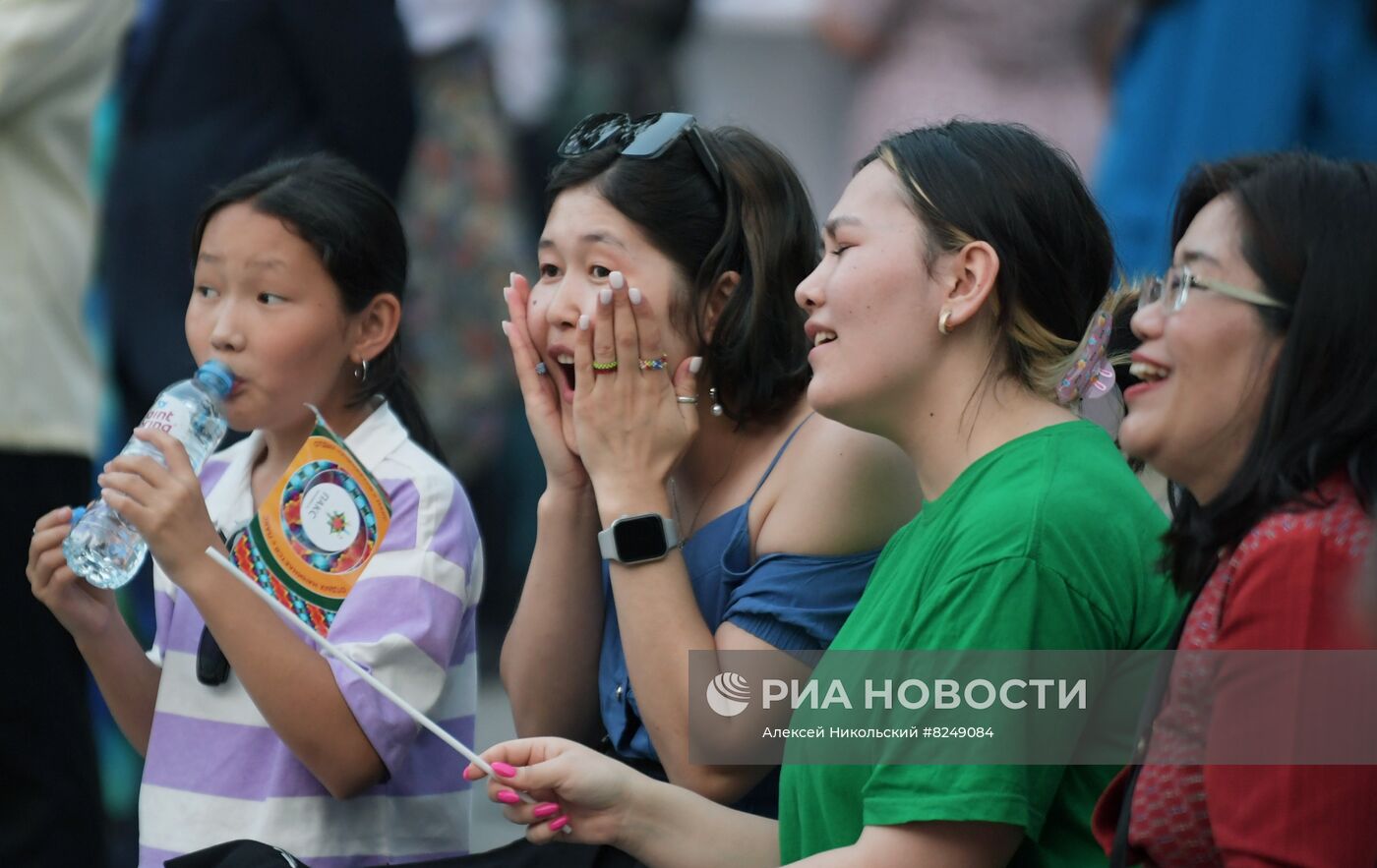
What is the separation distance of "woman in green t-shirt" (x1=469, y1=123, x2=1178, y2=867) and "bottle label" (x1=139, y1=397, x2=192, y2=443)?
64 cm

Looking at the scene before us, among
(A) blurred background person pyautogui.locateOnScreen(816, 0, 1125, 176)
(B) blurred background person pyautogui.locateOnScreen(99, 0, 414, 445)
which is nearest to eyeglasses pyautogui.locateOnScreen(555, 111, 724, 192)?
(B) blurred background person pyautogui.locateOnScreen(99, 0, 414, 445)

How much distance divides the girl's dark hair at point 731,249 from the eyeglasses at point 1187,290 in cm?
72

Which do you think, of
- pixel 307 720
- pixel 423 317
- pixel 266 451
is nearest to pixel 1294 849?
pixel 307 720

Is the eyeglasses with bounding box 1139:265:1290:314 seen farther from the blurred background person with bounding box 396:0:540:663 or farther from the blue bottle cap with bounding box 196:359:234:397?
the blurred background person with bounding box 396:0:540:663

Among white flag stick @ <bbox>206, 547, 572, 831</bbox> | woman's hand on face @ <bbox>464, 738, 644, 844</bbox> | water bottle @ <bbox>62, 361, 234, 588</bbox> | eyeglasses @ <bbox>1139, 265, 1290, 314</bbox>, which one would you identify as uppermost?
eyeglasses @ <bbox>1139, 265, 1290, 314</bbox>

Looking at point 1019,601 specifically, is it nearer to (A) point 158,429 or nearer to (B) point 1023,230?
(B) point 1023,230

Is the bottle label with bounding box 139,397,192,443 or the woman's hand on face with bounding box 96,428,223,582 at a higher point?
the bottle label with bounding box 139,397,192,443

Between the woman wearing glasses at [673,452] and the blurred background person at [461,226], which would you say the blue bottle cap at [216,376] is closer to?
the woman wearing glasses at [673,452]

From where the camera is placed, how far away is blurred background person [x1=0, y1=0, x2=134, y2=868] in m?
3.20

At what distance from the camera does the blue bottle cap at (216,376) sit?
8.45 ft

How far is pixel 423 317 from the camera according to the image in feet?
16.9

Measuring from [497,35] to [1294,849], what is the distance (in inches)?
156

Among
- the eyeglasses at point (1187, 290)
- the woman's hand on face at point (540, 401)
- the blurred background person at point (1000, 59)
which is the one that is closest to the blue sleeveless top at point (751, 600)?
the woman's hand on face at point (540, 401)

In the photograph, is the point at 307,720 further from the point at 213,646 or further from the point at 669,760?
the point at 669,760
